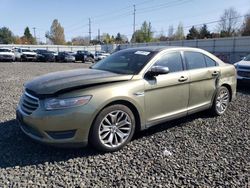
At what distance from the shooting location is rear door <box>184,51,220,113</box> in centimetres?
489

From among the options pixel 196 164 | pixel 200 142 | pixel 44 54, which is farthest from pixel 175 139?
pixel 44 54

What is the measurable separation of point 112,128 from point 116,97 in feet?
1.57

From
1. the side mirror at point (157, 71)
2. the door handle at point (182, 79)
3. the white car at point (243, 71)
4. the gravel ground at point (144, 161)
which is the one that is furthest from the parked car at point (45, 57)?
the side mirror at point (157, 71)

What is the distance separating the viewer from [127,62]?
4.55 meters

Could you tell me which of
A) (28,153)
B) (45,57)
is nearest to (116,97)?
(28,153)

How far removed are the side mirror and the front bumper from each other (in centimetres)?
132

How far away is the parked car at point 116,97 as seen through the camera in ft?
11.2

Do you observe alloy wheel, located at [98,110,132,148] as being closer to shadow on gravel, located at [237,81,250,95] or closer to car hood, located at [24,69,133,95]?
car hood, located at [24,69,133,95]

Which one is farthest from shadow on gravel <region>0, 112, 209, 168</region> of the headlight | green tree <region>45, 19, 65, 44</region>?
green tree <region>45, 19, 65, 44</region>

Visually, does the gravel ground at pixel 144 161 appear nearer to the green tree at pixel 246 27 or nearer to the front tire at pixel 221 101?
the front tire at pixel 221 101

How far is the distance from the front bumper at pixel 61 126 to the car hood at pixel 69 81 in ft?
1.04

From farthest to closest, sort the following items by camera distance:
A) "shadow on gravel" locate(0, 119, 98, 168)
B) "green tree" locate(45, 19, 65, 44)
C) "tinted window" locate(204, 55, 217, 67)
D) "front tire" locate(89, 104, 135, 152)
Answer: "green tree" locate(45, 19, 65, 44) < "tinted window" locate(204, 55, 217, 67) < "front tire" locate(89, 104, 135, 152) < "shadow on gravel" locate(0, 119, 98, 168)

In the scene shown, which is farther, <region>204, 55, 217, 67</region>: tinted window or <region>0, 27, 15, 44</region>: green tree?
<region>0, 27, 15, 44</region>: green tree

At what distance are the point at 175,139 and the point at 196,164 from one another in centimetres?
88
